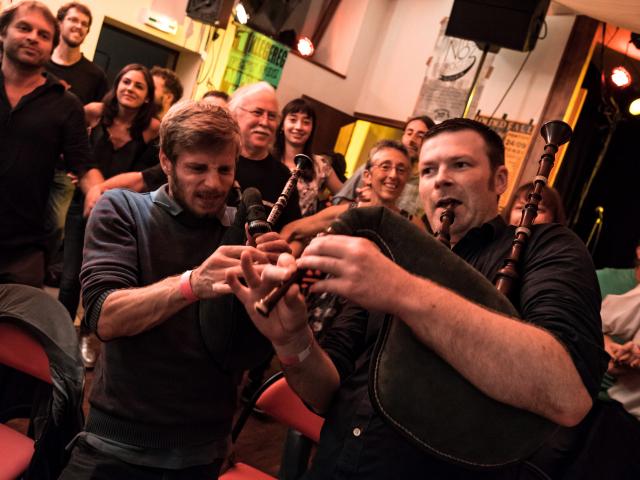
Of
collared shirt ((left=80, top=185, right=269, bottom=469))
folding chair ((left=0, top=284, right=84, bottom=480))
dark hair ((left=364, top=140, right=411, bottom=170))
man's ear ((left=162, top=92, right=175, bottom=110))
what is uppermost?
dark hair ((left=364, top=140, right=411, bottom=170))

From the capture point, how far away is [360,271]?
0.83 metres

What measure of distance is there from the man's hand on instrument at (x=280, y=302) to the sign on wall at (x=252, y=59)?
17.3ft

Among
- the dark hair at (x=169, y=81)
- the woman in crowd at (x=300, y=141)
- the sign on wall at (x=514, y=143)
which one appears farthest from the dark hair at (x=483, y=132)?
the sign on wall at (x=514, y=143)

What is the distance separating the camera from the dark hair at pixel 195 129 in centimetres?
147

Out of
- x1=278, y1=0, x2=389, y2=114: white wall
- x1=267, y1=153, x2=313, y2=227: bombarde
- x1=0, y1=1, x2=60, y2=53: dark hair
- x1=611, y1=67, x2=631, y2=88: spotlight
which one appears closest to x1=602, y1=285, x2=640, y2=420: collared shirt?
x1=267, y1=153, x2=313, y2=227: bombarde

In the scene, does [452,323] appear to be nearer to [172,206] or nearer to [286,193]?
[286,193]

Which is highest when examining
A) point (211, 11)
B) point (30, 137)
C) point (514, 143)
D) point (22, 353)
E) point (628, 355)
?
point (211, 11)

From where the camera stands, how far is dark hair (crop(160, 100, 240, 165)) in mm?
1466

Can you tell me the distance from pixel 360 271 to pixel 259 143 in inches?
65.7

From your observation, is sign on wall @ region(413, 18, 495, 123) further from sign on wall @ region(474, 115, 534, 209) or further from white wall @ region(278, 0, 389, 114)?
white wall @ region(278, 0, 389, 114)

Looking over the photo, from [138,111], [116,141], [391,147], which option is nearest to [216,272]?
[391,147]

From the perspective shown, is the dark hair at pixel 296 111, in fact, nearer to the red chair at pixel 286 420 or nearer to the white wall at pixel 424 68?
the red chair at pixel 286 420

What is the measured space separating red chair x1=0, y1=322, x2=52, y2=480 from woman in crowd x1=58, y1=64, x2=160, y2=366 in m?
1.28

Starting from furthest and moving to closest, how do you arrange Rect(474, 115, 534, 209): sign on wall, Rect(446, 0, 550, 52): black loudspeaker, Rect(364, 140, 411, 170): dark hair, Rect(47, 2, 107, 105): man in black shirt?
1. Rect(474, 115, 534, 209): sign on wall
2. Rect(446, 0, 550, 52): black loudspeaker
3. Rect(47, 2, 107, 105): man in black shirt
4. Rect(364, 140, 411, 170): dark hair
